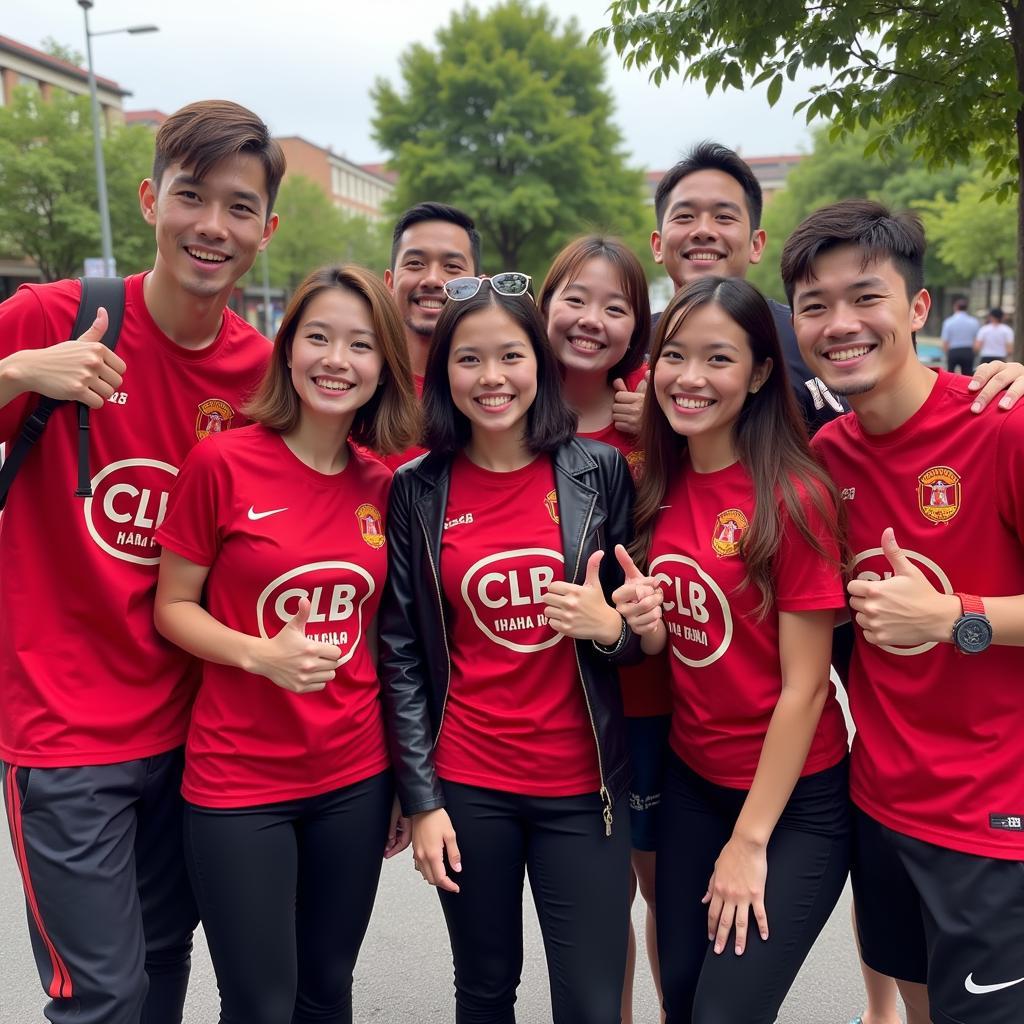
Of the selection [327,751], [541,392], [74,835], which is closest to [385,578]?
[327,751]

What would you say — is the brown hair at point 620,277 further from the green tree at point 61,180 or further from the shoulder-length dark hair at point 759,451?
the green tree at point 61,180

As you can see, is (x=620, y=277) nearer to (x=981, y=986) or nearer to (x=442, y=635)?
(x=442, y=635)

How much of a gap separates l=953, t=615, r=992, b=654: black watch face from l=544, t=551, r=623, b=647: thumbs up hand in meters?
0.81

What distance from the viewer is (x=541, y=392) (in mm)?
2666

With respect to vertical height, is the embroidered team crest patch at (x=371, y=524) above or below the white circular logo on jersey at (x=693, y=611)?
above

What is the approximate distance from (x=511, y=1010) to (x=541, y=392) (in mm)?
1751

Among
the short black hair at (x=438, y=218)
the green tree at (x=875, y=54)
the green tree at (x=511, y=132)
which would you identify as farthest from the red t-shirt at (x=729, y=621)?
the green tree at (x=511, y=132)

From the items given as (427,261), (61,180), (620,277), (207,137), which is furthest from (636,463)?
(61,180)

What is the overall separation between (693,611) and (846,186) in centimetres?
5069

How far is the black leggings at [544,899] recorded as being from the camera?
2.38m

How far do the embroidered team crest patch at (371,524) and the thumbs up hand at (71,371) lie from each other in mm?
716

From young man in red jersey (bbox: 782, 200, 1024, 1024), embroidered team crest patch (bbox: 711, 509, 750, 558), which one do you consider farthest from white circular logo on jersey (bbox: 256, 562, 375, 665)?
young man in red jersey (bbox: 782, 200, 1024, 1024)

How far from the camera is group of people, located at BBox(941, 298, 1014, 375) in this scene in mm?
17391

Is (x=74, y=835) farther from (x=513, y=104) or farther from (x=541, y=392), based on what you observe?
(x=513, y=104)
